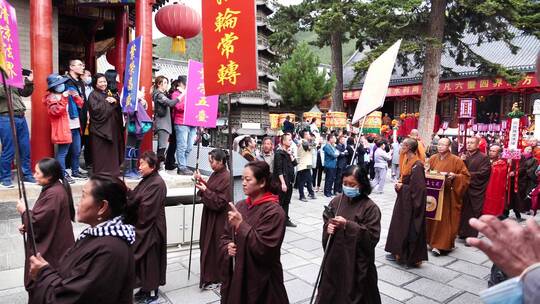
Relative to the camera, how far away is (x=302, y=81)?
86.0 ft

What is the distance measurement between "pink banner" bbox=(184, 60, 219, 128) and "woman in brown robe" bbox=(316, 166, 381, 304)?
7.79 ft

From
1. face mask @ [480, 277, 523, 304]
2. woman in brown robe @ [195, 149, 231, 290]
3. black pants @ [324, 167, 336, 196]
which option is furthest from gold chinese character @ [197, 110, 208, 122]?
black pants @ [324, 167, 336, 196]

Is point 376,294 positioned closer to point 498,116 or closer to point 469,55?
point 469,55

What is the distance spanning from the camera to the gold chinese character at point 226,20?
10.2 feet

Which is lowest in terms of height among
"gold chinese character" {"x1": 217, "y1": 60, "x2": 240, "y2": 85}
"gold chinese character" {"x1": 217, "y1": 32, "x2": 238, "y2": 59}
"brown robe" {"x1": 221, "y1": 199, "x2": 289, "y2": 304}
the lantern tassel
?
"brown robe" {"x1": 221, "y1": 199, "x2": 289, "y2": 304}

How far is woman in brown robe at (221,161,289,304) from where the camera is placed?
106 inches

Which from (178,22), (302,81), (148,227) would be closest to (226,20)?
(148,227)

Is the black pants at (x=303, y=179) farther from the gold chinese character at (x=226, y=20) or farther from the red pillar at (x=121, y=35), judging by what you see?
the gold chinese character at (x=226, y=20)

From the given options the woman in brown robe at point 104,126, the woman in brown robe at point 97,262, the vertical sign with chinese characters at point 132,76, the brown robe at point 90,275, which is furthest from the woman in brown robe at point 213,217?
the brown robe at point 90,275

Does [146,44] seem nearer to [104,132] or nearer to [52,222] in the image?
[104,132]

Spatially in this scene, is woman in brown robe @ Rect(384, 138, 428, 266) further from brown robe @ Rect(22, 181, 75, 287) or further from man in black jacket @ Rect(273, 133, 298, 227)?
brown robe @ Rect(22, 181, 75, 287)

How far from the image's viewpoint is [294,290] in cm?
423

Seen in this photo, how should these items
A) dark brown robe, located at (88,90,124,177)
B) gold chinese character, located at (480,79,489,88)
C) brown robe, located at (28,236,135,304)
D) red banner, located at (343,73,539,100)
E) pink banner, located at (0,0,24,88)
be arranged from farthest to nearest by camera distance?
gold chinese character, located at (480,79,489,88) < red banner, located at (343,73,539,100) < dark brown robe, located at (88,90,124,177) < pink banner, located at (0,0,24,88) < brown robe, located at (28,236,135,304)

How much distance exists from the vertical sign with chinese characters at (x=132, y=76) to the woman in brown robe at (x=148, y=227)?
122cm
